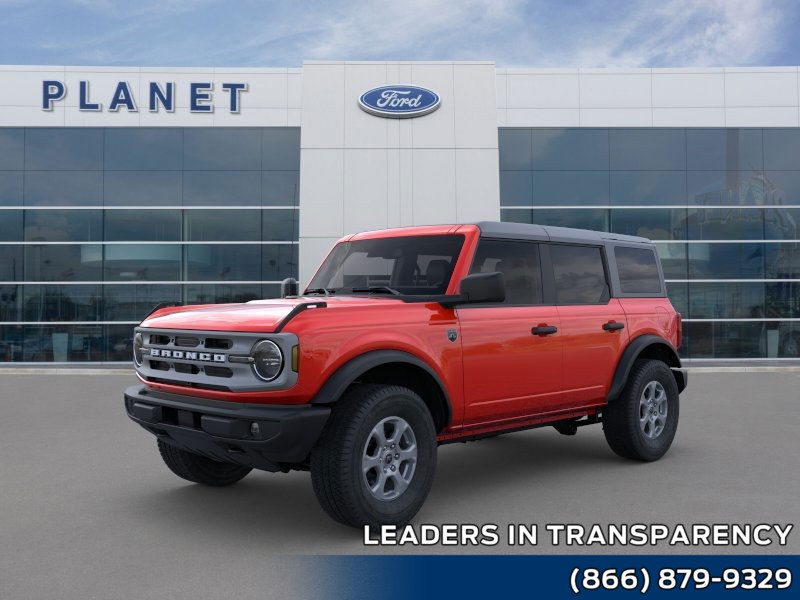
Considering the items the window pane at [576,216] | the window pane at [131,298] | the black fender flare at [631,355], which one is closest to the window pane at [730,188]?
the window pane at [576,216]

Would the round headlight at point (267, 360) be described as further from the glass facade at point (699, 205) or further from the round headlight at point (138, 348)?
the glass facade at point (699, 205)

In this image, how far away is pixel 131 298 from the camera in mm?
20703

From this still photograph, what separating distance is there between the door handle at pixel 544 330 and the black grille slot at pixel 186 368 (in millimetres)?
2499

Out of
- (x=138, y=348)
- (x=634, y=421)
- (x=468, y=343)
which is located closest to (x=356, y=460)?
(x=468, y=343)

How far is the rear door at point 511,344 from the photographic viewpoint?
17.2 ft

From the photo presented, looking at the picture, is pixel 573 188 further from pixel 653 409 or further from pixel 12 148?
pixel 12 148

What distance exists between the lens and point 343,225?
65.7 ft

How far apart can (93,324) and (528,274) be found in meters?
17.6

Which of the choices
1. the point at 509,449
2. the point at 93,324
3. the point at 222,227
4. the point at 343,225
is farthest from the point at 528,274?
the point at 93,324

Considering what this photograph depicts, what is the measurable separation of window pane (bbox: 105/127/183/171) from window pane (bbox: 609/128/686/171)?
12.4m

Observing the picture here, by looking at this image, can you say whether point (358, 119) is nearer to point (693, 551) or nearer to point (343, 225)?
point (343, 225)

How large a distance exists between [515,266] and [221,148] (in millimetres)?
16527

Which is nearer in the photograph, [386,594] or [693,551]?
[386,594]

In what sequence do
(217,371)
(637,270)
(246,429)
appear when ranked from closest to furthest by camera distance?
1. (246,429)
2. (217,371)
3. (637,270)
